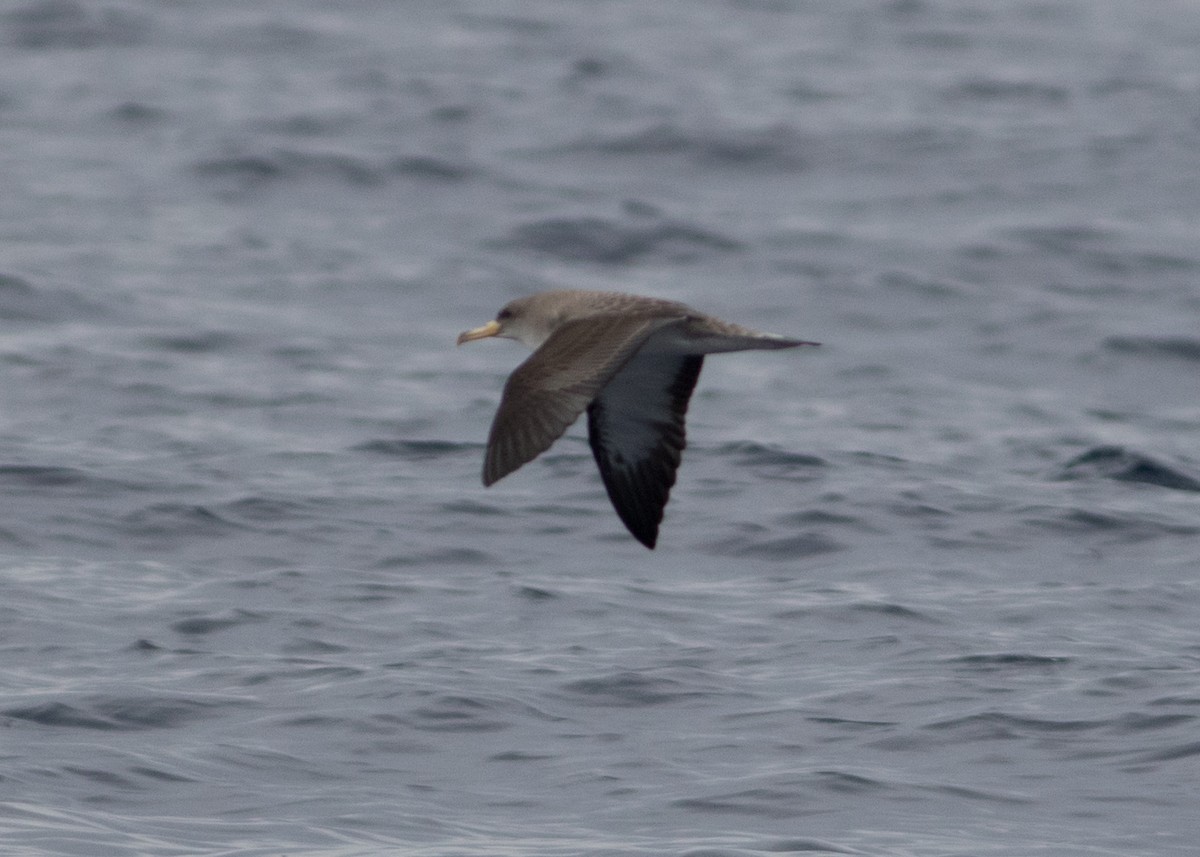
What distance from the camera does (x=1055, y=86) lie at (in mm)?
22188

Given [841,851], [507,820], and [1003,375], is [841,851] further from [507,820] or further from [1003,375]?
[1003,375]

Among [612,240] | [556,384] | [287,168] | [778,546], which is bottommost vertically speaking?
[778,546]

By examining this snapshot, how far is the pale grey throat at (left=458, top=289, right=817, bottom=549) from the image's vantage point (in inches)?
274

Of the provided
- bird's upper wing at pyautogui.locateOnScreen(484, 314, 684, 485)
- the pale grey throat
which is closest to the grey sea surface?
the pale grey throat

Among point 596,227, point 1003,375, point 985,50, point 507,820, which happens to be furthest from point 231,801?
point 985,50

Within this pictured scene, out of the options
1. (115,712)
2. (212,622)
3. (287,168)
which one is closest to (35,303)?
(287,168)

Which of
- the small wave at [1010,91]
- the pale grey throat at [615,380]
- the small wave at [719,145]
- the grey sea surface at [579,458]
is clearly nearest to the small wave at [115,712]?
the grey sea surface at [579,458]

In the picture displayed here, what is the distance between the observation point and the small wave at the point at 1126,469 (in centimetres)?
1159

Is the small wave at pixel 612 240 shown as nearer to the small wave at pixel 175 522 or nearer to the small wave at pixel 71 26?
the small wave at pixel 175 522

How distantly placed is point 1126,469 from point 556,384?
5.46 m

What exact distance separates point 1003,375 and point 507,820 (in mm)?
7433

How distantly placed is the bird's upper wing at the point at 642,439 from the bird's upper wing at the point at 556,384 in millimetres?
970

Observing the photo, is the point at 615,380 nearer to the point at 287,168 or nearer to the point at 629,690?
the point at 629,690

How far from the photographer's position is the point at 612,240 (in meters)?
16.4
